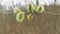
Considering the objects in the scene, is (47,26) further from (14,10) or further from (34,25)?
(14,10)

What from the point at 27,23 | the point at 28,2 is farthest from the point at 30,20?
the point at 28,2

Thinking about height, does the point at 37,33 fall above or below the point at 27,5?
below

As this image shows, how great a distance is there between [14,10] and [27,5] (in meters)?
0.09

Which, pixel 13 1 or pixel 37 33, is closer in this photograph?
pixel 37 33

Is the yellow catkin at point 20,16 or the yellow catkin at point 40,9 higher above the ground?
the yellow catkin at point 40,9

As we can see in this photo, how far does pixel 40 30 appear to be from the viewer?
740 mm

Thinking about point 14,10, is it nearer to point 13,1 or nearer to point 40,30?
point 13,1

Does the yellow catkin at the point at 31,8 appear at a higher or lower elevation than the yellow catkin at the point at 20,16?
higher

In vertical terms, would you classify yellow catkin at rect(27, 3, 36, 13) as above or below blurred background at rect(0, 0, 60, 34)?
above

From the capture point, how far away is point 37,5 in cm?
81

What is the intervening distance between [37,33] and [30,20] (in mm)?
84

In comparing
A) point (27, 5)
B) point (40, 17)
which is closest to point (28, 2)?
point (27, 5)

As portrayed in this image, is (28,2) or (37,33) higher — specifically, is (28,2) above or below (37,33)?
above

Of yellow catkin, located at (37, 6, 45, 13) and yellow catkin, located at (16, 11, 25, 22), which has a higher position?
yellow catkin, located at (37, 6, 45, 13)
